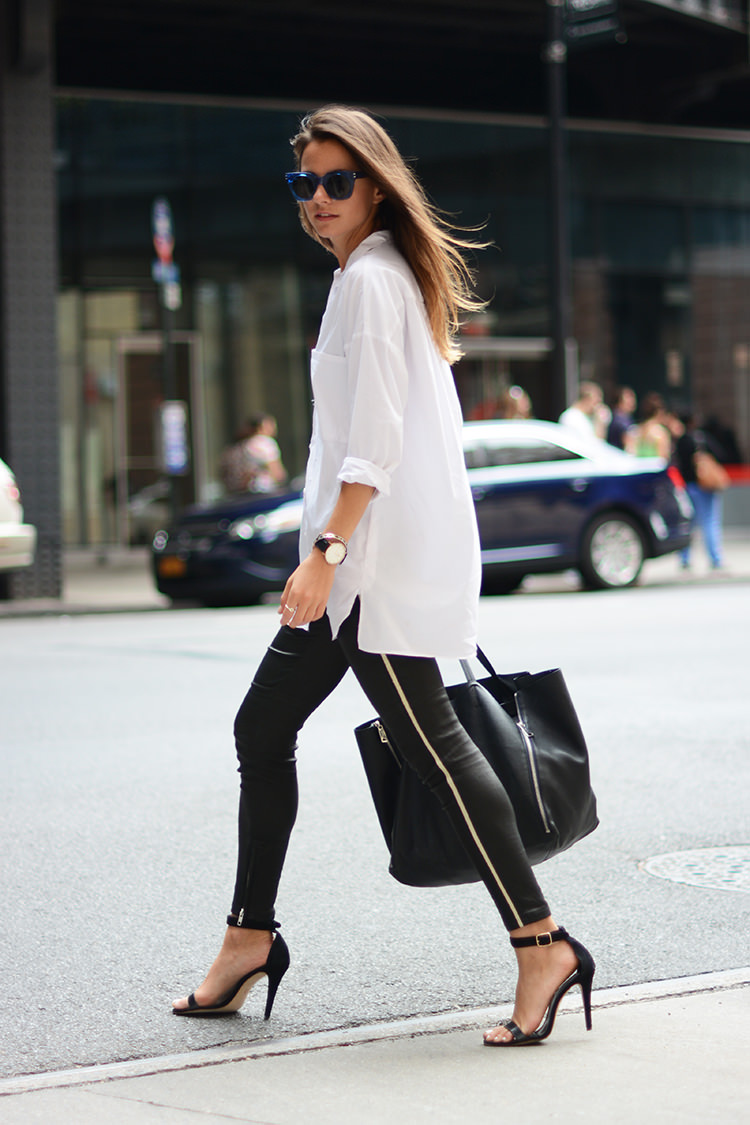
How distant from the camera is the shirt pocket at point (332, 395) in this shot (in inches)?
130

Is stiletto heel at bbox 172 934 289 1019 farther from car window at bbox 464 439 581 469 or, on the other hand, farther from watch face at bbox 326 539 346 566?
car window at bbox 464 439 581 469

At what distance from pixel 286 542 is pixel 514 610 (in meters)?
2.24

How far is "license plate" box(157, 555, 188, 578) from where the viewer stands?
14508 millimetres

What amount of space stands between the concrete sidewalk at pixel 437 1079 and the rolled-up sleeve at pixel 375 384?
3.65 feet

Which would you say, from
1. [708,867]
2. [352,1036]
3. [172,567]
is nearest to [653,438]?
[172,567]

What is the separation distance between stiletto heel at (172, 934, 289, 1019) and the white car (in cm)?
900

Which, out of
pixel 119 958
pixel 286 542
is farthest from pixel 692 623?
pixel 119 958

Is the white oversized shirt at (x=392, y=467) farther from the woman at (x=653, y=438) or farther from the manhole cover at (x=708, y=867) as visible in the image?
the woman at (x=653, y=438)

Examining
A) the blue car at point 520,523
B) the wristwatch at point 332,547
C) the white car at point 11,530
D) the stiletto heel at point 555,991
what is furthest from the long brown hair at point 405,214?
the blue car at point 520,523

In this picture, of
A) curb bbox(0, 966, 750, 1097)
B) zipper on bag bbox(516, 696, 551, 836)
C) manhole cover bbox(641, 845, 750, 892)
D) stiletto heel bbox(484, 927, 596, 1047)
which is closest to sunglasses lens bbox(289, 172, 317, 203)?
zipper on bag bbox(516, 696, 551, 836)

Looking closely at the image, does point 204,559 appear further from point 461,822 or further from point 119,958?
point 461,822

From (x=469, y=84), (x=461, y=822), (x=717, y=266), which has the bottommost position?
(x=461, y=822)

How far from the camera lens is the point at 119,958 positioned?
13.4 ft

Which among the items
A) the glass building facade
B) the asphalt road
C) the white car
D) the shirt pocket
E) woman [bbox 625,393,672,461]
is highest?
the glass building facade
